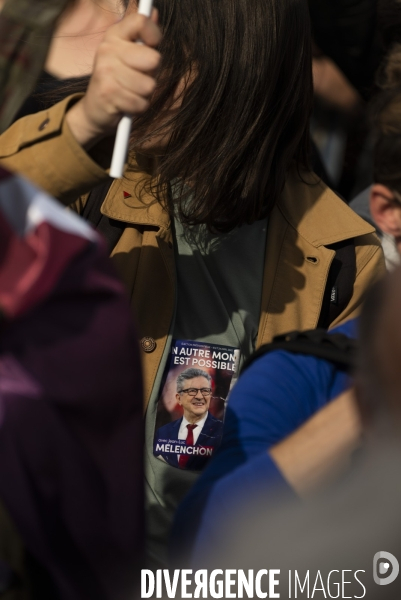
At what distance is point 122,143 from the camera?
1293 mm

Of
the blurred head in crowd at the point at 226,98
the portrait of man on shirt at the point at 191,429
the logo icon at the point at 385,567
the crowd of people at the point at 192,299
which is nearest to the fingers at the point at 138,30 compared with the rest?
the crowd of people at the point at 192,299

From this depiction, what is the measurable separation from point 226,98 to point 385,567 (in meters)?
1.09

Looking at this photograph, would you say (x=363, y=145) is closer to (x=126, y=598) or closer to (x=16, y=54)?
(x=16, y=54)

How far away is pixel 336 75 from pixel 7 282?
6.36 feet

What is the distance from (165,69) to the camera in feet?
5.64

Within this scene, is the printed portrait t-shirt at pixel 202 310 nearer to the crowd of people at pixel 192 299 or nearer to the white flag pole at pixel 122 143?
the crowd of people at pixel 192 299

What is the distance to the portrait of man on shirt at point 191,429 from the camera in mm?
1695

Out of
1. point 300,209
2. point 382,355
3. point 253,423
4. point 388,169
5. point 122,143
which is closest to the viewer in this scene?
point 382,355

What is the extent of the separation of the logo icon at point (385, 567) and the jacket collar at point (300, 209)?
94cm

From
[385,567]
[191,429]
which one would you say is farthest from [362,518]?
[191,429]

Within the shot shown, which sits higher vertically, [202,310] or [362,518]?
[202,310]

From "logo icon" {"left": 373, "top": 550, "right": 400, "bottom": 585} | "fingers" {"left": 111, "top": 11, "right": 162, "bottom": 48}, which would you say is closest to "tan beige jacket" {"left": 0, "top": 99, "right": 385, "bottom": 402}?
"fingers" {"left": 111, "top": 11, "right": 162, "bottom": 48}

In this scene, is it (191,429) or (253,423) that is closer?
(253,423)

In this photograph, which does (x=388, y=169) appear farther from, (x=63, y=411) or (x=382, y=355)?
(x=63, y=411)
